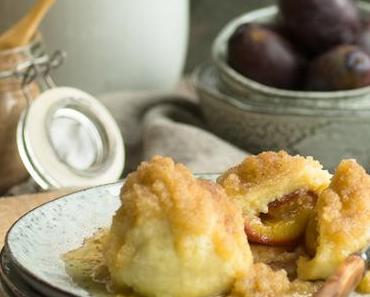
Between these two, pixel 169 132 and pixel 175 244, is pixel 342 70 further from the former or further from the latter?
pixel 175 244

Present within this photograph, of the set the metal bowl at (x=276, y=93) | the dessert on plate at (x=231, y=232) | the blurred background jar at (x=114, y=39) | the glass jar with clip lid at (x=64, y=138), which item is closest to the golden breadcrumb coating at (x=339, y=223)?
the dessert on plate at (x=231, y=232)

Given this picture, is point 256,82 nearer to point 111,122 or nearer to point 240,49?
point 240,49

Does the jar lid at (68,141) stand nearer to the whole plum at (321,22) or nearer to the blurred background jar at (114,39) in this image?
the blurred background jar at (114,39)

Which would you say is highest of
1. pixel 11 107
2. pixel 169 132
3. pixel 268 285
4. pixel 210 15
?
pixel 268 285

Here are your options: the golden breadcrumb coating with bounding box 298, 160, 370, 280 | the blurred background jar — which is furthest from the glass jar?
the golden breadcrumb coating with bounding box 298, 160, 370, 280

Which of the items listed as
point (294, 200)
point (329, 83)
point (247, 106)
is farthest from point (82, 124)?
point (294, 200)

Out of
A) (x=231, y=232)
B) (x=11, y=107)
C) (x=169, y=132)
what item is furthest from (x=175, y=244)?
(x=169, y=132)
